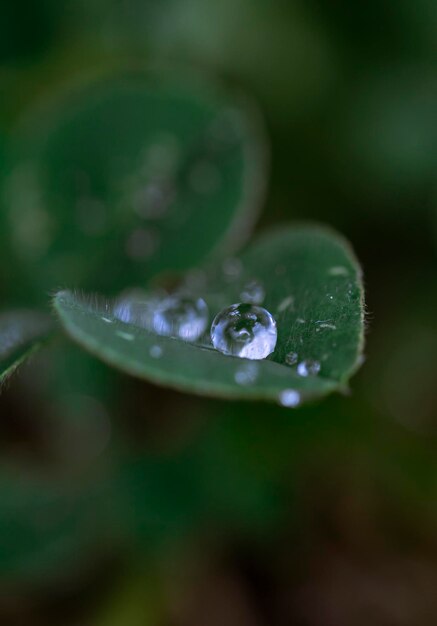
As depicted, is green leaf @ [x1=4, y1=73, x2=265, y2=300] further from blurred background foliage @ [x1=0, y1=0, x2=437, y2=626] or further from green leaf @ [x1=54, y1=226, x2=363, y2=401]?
green leaf @ [x1=54, y1=226, x2=363, y2=401]

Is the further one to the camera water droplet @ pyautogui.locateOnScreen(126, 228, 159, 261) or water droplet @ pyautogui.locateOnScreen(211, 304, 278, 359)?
water droplet @ pyautogui.locateOnScreen(126, 228, 159, 261)

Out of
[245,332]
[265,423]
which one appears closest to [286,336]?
[245,332]

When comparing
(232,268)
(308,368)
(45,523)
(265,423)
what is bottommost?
(45,523)

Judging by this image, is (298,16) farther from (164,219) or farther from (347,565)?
(347,565)

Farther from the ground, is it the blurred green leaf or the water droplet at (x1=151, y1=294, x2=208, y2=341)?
the water droplet at (x1=151, y1=294, x2=208, y2=341)

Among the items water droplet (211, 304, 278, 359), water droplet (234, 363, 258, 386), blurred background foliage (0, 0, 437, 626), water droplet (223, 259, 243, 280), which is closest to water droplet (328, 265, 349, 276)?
water droplet (211, 304, 278, 359)

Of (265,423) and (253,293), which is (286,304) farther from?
(265,423)
